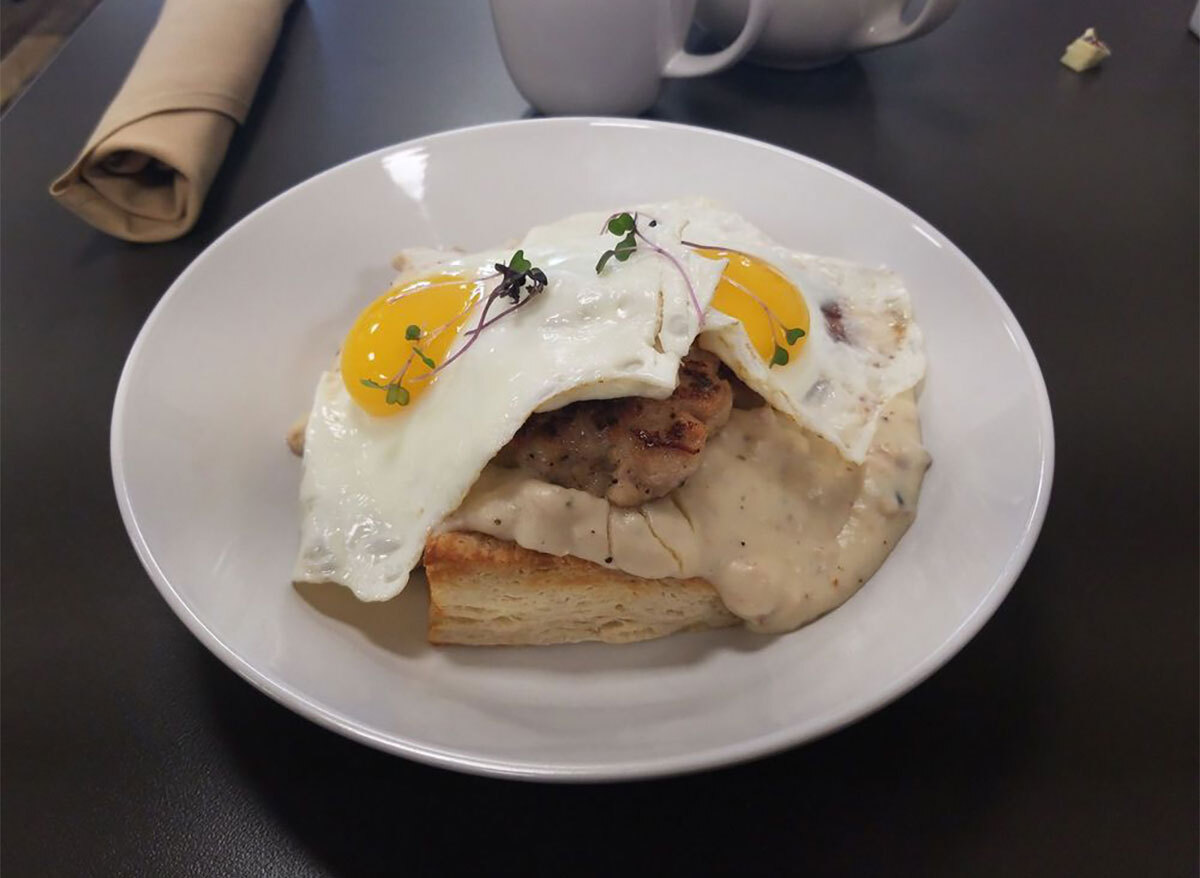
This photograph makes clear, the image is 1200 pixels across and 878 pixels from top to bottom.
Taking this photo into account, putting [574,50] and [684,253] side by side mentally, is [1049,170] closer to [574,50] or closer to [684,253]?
[574,50]

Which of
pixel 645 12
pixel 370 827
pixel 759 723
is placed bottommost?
pixel 370 827

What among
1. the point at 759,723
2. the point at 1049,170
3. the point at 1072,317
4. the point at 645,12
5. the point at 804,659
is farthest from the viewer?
the point at 1049,170

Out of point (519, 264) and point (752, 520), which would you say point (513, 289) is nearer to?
point (519, 264)

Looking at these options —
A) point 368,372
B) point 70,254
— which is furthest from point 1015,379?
point 70,254

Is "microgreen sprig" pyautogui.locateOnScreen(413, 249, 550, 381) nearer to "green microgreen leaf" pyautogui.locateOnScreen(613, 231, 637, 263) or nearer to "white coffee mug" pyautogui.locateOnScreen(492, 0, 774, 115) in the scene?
"green microgreen leaf" pyautogui.locateOnScreen(613, 231, 637, 263)

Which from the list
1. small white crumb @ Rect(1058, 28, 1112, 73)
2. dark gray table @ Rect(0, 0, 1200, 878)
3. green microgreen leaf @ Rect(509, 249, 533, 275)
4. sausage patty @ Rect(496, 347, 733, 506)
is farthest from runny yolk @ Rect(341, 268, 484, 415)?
small white crumb @ Rect(1058, 28, 1112, 73)

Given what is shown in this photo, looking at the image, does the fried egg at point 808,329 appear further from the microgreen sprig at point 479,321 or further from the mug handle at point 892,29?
the mug handle at point 892,29
